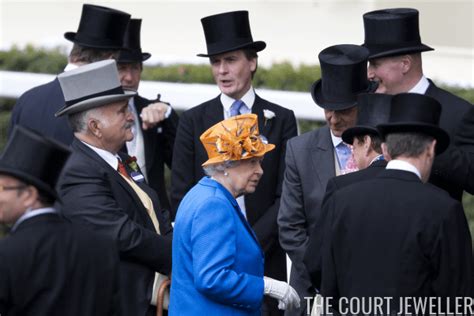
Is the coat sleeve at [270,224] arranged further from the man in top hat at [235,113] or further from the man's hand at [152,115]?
the man's hand at [152,115]

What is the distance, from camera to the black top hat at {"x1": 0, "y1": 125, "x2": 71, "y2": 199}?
4727mm

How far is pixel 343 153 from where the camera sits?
6.62 meters

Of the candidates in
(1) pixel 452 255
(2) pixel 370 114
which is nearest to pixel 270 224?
(2) pixel 370 114

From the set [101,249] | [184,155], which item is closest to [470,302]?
[101,249]

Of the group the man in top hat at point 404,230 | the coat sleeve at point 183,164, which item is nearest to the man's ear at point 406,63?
the man in top hat at point 404,230

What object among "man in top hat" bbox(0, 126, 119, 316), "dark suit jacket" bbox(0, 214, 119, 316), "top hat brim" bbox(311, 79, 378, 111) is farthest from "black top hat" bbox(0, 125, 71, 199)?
"top hat brim" bbox(311, 79, 378, 111)

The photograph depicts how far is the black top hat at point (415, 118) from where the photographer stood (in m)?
5.09

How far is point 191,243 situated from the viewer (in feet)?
Answer: 17.9

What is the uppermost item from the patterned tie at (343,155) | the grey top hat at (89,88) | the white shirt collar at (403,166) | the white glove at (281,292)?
the grey top hat at (89,88)

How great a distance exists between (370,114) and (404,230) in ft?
3.37

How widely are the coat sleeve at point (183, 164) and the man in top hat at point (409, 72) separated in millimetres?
1274

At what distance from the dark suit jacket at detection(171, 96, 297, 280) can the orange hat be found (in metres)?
1.44

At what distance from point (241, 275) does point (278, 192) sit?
1.78 metres

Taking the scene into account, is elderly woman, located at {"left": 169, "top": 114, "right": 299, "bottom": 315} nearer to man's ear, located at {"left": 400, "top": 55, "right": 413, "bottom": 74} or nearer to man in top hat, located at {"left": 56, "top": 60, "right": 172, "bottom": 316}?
man in top hat, located at {"left": 56, "top": 60, "right": 172, "bottom": 316}
